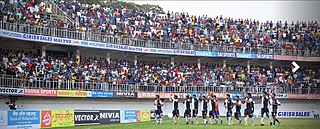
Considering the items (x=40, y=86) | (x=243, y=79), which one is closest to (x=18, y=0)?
(x=40, y=86)

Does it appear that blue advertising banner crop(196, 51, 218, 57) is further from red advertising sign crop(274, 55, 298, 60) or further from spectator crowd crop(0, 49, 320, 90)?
red advertising sign crop(274, 55, 298, 60)

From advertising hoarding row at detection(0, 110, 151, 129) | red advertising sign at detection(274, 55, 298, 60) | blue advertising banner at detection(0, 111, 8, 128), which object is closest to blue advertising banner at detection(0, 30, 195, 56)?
advertising hoarding row at detection(0, 110, 151, 129)

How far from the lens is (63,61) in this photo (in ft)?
150

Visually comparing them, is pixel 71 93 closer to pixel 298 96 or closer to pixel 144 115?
pixel 144 115

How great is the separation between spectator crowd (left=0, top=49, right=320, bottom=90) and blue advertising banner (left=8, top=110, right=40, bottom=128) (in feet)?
23.3

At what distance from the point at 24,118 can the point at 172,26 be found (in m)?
26.4

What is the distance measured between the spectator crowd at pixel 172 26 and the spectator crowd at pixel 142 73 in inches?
116

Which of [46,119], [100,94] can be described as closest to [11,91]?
[46,119]

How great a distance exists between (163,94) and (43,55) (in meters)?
12.1

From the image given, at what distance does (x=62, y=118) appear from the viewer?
35.5 meters

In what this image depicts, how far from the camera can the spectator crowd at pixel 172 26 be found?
4444 cm

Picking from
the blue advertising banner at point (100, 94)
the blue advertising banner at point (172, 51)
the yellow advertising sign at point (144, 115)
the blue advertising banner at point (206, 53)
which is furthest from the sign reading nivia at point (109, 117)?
the blue advertising banner at point (206, 53)

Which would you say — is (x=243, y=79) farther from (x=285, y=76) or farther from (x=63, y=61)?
(x=63, y=61)

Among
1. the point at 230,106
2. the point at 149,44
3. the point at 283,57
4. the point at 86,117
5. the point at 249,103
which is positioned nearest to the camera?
the point at 249,103
